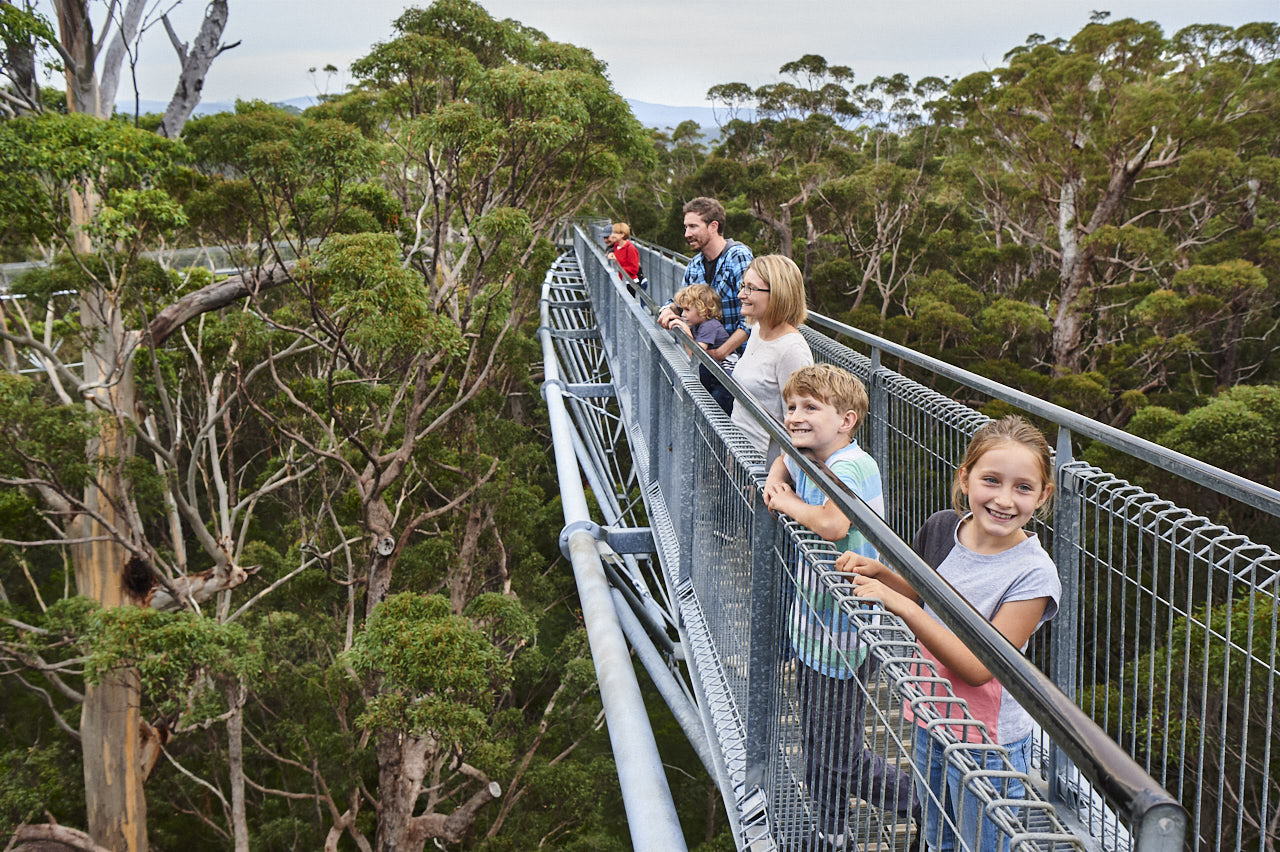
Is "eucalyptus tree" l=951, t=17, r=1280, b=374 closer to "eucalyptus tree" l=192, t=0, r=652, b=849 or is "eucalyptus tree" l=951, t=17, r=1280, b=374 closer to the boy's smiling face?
"eucalyptus tree" l=192, t=0, r=652, b=849

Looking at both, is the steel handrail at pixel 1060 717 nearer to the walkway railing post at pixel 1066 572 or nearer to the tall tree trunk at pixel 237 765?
the walkway railing post at pixel 1066 572

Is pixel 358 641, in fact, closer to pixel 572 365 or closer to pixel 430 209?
pixel 572 365

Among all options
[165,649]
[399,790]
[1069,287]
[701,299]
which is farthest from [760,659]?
[1069,287]

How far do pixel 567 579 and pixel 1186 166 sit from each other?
45.5 feet

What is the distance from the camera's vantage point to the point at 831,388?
7.29ft

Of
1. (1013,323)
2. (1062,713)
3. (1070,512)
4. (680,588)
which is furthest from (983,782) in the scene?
(1013,323)

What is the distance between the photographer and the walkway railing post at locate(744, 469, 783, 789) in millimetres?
1878

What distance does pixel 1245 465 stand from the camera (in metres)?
11.0

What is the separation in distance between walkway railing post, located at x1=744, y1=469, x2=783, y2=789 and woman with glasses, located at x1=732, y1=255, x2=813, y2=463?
1.23 meters

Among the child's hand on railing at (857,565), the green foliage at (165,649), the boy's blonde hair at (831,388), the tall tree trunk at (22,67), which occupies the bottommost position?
the green foliage at (165,649)

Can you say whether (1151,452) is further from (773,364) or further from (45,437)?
(45,437)

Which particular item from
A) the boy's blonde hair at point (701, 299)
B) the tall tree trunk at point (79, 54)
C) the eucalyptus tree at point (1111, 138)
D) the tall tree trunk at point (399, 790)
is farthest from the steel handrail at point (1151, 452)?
the eucalyptus tree at point (1111, 138)

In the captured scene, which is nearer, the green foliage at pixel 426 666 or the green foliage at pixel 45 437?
the green foliage at pixel 426 666

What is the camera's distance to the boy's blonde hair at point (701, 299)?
432 cm
